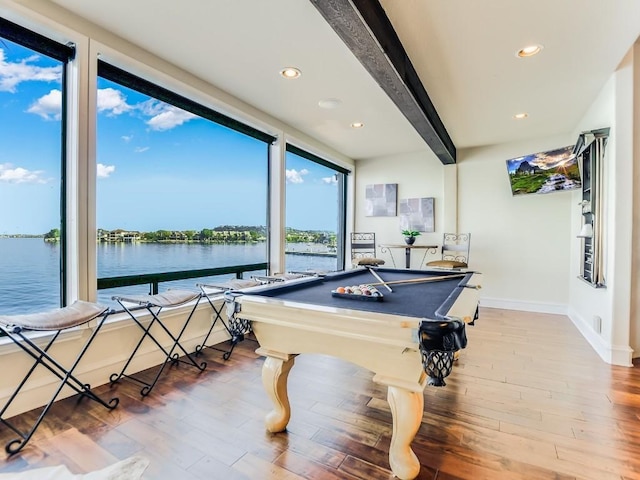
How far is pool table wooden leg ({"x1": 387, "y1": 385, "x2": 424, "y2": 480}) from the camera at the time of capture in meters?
1.51

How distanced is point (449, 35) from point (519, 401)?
2.71m

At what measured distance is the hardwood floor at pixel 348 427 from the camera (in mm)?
1625

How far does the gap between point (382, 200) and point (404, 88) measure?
3.60 metres

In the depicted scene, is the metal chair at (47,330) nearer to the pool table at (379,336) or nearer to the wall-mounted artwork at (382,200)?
the pool table at (379,336)

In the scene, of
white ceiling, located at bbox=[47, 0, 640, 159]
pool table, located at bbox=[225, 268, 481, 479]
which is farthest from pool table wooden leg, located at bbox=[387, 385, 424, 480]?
white ceiling, located at bbox=[47, 0, 640, 159]

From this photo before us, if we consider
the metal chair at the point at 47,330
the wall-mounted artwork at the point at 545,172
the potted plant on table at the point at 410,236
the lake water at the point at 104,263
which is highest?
the wall-mounted artwork at the point at 545,172

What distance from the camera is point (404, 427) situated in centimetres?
153

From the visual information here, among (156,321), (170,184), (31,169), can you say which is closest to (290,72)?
(170,184)

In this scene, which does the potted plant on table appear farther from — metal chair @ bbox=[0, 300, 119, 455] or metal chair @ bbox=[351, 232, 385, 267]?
metal chair @ bbox=[0, 300, 119, 455]

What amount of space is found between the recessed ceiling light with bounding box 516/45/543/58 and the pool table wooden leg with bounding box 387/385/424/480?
2818 millimetres

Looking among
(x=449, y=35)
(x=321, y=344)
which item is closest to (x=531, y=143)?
(x=449, y=35)

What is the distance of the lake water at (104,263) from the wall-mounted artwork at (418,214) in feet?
10.3

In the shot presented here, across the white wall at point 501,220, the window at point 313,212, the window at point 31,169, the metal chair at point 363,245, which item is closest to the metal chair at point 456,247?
the white wall at point 501,220

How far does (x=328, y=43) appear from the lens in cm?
261
